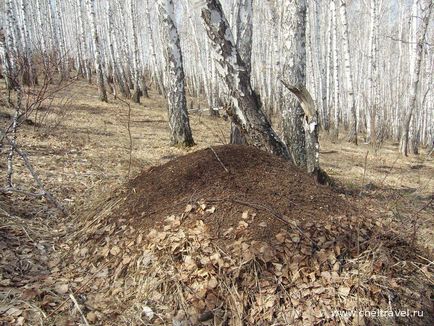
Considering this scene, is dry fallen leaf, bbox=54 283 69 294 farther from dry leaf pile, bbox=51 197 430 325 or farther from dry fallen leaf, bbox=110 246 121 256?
dry fallen leaf, bbox=110 246 121 256

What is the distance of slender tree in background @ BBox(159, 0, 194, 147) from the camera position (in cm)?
706

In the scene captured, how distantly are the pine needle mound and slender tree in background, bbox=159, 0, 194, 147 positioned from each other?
3963mm

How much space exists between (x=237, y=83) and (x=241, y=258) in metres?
2.25

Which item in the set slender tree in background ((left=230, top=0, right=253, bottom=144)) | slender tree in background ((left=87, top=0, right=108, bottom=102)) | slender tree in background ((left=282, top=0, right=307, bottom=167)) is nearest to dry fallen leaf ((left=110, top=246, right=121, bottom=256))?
slender tree in background ((left=282, top=0, right=307, bottom=167))

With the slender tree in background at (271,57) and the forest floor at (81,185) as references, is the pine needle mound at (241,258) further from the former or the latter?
the slender tree in background at (271,57)

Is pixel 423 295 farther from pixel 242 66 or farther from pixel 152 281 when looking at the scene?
pixel 242 66

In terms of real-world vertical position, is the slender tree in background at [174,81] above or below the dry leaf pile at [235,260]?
above

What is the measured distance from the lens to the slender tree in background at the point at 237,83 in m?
4.02

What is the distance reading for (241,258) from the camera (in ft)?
8.56

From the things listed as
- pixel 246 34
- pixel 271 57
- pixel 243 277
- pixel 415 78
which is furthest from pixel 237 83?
pixel 271 57

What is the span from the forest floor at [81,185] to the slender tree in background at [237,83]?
878 mm

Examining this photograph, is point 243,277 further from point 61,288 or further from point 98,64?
point 98,64

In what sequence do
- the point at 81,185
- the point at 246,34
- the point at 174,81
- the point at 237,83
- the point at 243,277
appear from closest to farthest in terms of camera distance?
the point at 243,277
the point at 237,83
the point at 81,185
the point at 174,81
the point at 246,34

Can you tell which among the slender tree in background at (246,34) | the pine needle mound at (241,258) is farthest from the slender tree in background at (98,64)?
the pine needle mound at (241,258)
